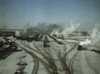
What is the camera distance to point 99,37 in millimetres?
37000

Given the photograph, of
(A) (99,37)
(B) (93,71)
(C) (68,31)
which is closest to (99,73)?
(B) (93,71)

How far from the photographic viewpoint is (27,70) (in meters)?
12.8

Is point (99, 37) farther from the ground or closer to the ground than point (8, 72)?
farther from the ground

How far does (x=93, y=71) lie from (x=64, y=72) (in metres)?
4.19

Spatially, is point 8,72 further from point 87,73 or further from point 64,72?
point 87,73

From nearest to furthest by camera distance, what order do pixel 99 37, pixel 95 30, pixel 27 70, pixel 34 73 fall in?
pixel 34 73, pixel 27 70, pixel 99 37, pixel 95 30

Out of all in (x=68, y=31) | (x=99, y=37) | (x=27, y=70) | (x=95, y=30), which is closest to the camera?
(x=27, y=70)

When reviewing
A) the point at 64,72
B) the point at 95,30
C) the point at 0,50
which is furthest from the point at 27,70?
the point at 95,30

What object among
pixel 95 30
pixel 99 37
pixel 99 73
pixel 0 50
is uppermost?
pixel 95 30

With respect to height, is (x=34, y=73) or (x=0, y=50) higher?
(x=0, y=50)

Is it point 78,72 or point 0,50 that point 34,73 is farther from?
point 0,50

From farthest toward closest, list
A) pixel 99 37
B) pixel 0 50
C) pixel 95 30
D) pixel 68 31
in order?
pixel 68 31, pixel 95 30, pixel 99 37, pixel 0 50

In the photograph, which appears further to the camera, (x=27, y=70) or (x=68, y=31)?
(x=68, y=31)

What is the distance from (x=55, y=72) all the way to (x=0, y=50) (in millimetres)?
15177
